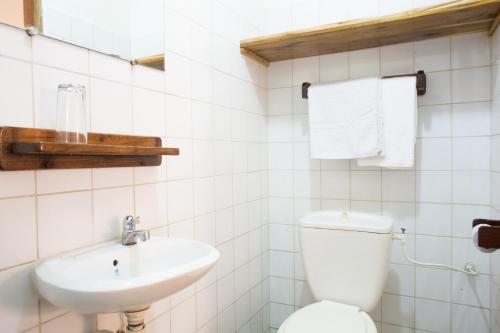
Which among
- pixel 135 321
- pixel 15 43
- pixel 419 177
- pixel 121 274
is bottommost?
pixel 135 321

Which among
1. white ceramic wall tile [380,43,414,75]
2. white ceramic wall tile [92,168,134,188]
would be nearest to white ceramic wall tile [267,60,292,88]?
white ceramic wall tile [380,43,414,75]

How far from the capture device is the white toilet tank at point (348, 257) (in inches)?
58.1

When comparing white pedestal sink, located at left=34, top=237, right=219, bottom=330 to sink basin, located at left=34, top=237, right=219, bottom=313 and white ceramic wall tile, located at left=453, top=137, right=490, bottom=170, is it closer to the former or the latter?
sink basin, located at left=34, top=237, right=219, bottom=313

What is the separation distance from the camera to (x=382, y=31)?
4.98 ft

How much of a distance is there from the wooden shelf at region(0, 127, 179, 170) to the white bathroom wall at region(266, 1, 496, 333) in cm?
110

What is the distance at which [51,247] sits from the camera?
0.82 meters

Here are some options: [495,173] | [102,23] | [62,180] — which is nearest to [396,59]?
[495,173]

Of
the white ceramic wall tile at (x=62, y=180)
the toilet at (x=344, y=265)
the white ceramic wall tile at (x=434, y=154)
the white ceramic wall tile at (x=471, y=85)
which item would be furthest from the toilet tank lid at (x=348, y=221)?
the white ceramic wall tile at (x=62, y=180)

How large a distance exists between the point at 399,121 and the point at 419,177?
0.33m

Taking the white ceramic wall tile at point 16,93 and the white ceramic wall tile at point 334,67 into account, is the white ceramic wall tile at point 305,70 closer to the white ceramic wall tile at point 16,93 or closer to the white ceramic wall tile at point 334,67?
the white ceramic wall tile at point 334,67

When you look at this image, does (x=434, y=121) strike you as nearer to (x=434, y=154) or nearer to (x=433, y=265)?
(x=434, y=154)

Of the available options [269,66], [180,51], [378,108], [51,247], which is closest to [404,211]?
[378,108]

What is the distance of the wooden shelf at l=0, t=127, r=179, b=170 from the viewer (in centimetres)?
70

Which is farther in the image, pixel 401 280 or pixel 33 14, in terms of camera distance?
pixel 401 280
